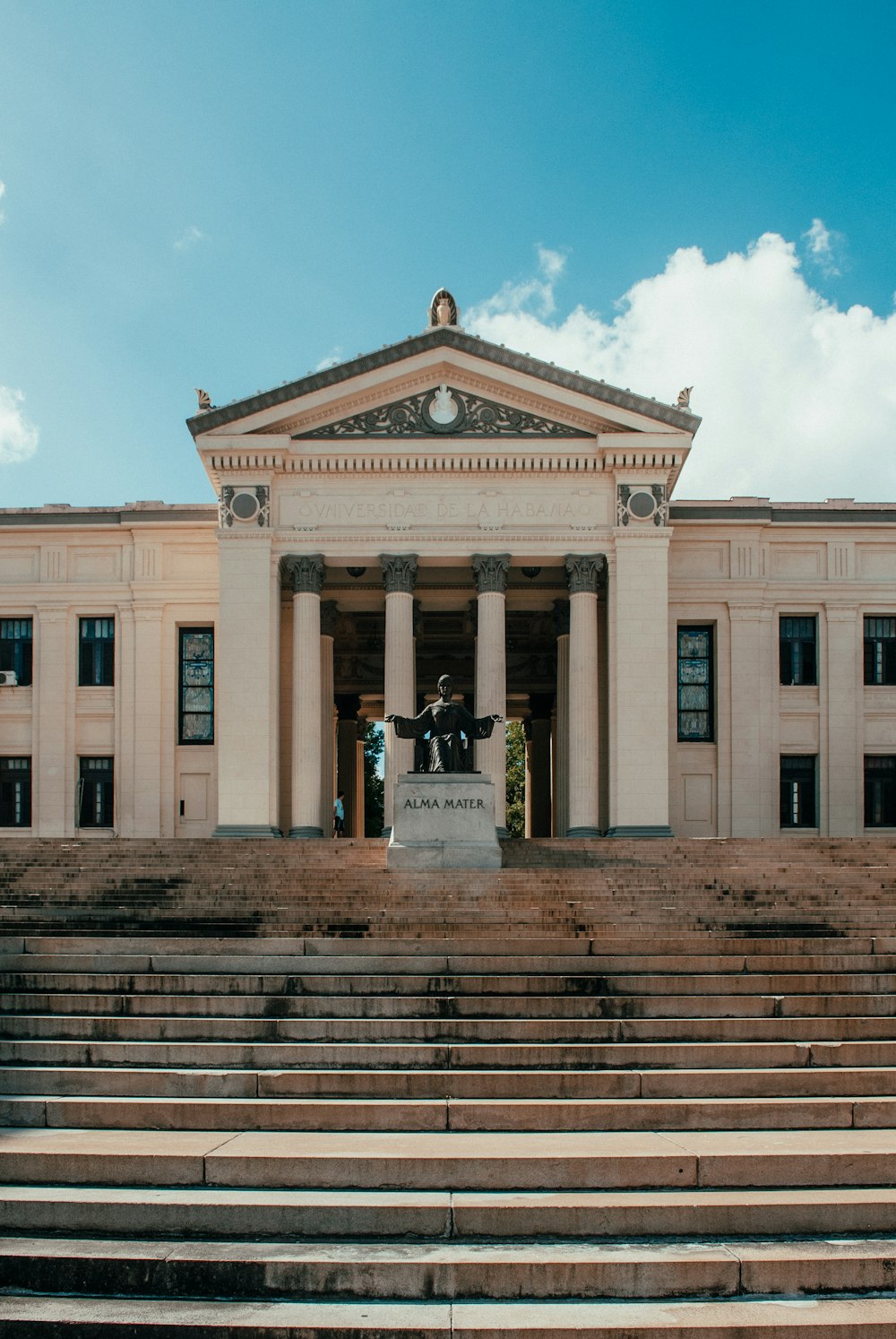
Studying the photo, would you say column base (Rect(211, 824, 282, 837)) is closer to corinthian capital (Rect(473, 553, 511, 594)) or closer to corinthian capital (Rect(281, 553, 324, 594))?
corinthian capital (Rect(281, 553, 324, 594))

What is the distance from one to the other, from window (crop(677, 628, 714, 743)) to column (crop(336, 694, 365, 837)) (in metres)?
13.8

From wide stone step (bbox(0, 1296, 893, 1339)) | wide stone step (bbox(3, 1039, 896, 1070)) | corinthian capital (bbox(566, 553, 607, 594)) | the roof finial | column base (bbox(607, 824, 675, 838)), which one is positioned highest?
the roof finial

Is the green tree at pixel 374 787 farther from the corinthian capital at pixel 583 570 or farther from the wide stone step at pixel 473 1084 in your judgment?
the wide stone step at pixel 473 1084

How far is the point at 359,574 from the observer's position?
3944cm

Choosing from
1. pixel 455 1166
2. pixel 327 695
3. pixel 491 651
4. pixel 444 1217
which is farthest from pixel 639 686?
pixel 444 1217

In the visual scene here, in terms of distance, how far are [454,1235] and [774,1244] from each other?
2.55m

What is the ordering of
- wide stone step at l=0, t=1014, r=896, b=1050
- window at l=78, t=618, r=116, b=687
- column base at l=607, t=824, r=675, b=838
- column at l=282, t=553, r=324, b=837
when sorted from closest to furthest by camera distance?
1. wide stone step at l=0, t=1014, r=896, b=1050
2. column base at l=607, t=824, r=675, b=838
3. column at l=282, t=553, r=324, b=837
4. window at l=78, t=618, r=116, b=687

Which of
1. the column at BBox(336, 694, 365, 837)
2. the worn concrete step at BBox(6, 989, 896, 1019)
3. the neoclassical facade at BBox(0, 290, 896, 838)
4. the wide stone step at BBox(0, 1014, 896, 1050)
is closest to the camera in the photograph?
the wide stone step at BBox(0, 1014, 896, 1050)

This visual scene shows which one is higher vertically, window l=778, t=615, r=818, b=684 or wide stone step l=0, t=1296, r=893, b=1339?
window l=778, t=615, r=818, b=684

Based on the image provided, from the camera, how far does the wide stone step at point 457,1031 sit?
1470 cm

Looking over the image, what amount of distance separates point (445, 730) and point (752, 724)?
51.6ft

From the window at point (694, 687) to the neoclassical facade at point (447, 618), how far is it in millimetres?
89

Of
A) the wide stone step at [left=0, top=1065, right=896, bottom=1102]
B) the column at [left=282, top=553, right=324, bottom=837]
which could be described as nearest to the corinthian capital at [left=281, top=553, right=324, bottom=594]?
the column at [left=282, top=553, right=324, bottom=837]

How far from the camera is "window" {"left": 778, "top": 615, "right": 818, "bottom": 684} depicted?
40.8m
